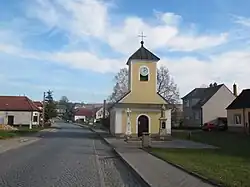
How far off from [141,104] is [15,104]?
4236 cm

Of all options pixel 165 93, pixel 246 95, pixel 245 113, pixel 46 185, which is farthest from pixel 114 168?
pixel 165 93

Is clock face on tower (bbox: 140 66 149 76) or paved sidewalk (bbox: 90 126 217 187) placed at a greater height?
clock face on tower (bbox: 140 66 149 76)

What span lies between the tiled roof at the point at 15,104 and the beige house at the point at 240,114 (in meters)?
41.4

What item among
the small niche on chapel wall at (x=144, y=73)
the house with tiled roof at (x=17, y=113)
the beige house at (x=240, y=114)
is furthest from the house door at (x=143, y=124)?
the house with tiled roof at (x=17, y=113)

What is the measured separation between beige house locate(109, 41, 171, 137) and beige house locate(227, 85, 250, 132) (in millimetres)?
9936

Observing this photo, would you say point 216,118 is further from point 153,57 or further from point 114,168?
point 114,168

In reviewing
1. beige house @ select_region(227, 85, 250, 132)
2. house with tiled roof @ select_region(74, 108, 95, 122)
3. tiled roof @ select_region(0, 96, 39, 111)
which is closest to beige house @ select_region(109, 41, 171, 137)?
beige house @ select_region(227, 85, 250, 132)

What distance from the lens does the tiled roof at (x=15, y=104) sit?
80.2 metres

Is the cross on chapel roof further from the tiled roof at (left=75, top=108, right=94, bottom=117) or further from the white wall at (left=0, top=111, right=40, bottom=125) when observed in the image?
the tiled roof at (left=75, top=108, right=94, bottom=117)

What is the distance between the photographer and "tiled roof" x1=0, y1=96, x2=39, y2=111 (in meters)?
80.2

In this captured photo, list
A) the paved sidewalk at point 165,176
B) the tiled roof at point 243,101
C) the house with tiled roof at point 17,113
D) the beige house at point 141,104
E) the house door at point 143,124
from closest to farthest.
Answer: the paved sidewalk at point 165,176
the beige house at point 141,104
the house door at point 143,124
the tiled roof at point 243,101
the house with tiled roof at point 17,113

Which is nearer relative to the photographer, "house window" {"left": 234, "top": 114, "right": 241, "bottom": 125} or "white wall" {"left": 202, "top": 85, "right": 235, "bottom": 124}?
"house window" {"left": 234, "top": 114, "right": 241, "bottom": 125}

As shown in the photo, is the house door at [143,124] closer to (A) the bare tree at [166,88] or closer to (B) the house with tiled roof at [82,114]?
(A) the bare tree at [166,88]

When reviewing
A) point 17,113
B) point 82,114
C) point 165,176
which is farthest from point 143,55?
point 82,114
